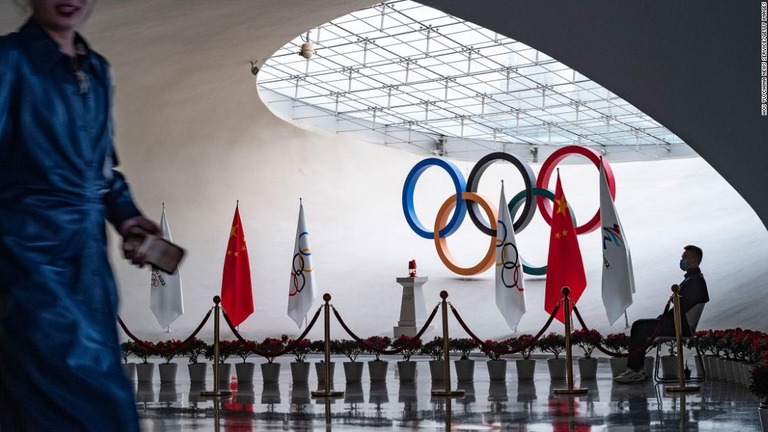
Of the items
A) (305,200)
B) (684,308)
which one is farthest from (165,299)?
(305,200)

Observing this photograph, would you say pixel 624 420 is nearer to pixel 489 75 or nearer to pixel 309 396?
pixel 309 396

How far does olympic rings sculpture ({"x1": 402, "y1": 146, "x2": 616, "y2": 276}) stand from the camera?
17.2m

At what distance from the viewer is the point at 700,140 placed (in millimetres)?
7004

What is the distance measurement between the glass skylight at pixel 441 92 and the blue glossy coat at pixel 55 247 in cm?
1840

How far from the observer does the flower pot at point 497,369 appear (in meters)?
11.2

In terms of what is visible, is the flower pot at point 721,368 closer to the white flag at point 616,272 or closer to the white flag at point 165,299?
the white flag at point 616,272

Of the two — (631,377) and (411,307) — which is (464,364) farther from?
(411,307)

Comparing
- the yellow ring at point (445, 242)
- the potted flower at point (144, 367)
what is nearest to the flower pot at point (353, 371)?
the potted flower at point (144, 367)

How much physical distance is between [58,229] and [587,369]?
31.8 feet

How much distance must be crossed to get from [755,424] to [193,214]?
15.2m

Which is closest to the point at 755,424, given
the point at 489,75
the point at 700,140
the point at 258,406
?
the point at 700,140

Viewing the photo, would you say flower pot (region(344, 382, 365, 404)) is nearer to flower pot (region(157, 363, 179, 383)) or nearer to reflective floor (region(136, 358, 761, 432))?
reflective floor (region(136, 358, 761, 432))

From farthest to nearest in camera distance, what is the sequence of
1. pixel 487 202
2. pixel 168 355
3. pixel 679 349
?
pixel 487 202
pixel 168 355
pixel 679 349

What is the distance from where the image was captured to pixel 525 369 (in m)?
11.2
